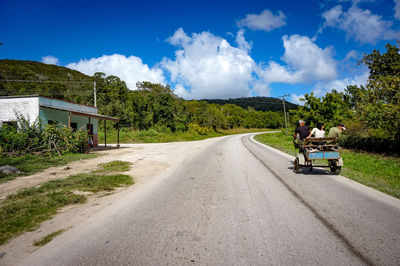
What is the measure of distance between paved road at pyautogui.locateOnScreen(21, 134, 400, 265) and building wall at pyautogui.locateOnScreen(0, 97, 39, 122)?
15.7 m

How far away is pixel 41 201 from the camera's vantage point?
15.1ft

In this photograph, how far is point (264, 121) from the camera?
104875 millimetres

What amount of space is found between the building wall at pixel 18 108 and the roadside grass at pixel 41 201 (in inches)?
497

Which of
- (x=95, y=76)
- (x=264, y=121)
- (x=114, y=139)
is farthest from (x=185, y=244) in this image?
(x=264, y=121)

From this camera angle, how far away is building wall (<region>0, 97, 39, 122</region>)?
15.4 m

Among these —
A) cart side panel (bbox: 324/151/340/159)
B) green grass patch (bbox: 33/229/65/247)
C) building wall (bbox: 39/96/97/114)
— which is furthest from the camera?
building wall (bbox: 39/96/97/114)

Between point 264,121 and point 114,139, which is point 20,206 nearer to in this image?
point 114,139

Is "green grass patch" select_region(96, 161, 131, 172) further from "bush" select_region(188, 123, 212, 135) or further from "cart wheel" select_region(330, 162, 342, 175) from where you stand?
"bush" select_region(188, 123, 212, 135)

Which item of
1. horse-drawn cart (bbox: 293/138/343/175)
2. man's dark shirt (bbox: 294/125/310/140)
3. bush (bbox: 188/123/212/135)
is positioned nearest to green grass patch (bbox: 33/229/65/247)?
horse-drawn cart (bbox: 293/138/343/175)

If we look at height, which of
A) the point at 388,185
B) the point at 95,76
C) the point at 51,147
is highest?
the point at 95,76

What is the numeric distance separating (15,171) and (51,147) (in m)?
6.22

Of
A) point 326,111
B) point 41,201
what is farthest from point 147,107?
point 41,201

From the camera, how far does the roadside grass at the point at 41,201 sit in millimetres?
3422

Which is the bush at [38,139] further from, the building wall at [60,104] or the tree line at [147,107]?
the tree line at [147,107]
